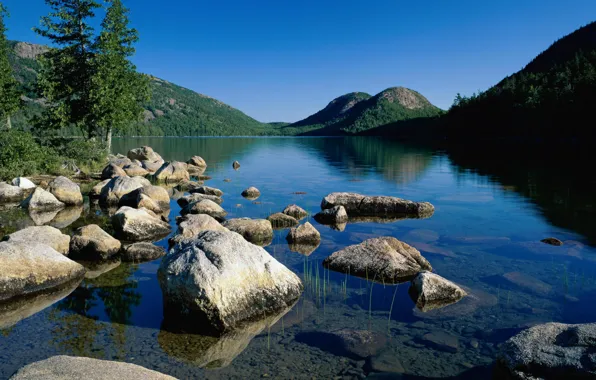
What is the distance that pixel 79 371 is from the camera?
212 inches

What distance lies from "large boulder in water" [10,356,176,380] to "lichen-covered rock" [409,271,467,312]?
626 centimetres

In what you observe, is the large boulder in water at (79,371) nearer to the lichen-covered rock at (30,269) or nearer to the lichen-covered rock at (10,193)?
the lichen-covered rock at (30,269)

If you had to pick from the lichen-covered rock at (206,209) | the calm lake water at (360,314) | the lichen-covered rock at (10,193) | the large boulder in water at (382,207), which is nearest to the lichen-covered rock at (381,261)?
the calm lake water at (360,314)

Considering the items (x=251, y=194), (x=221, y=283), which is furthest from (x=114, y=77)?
(x=221, y=283)

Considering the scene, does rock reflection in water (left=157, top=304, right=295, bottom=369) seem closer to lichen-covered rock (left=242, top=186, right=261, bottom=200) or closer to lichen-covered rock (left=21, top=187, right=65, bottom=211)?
lichen-covered rock (left=21, top=187, right=65, bottom=211)

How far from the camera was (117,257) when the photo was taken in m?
13.2

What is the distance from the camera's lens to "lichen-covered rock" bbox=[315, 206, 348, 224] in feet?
61.5

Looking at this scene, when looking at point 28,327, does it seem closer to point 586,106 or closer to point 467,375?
point 467,375

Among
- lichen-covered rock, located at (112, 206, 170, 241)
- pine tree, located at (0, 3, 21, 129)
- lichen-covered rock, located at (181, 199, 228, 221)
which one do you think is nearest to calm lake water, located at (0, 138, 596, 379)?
lichen-covered rock, located at (112, 206, 170, 241)

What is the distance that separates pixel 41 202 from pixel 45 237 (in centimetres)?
921

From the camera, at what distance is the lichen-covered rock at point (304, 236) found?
15133mm

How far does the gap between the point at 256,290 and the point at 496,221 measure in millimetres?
13605

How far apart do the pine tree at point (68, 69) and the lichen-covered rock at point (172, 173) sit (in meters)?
9.35

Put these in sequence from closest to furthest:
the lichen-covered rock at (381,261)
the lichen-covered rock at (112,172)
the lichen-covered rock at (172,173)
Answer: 1. the lichen-covered rock at (381,261)
2. the lichen-covered rock at (112,172)
3. the lichen-covered rock at (172,173)
